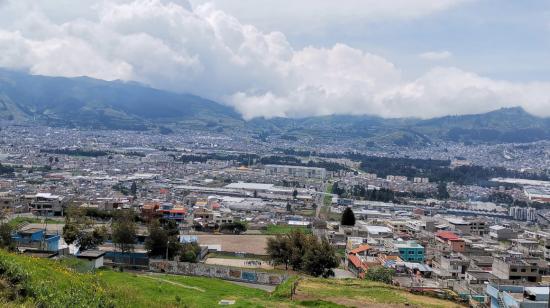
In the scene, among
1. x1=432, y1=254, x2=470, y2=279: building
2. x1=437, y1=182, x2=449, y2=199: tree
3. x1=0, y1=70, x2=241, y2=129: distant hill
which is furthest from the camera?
x1=0, y1=70, x2=241, y2=129: distant hill

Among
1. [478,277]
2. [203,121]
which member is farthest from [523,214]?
[203,121]

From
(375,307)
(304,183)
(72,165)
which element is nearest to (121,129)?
(72,165)

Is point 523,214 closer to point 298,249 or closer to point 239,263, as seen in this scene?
point 239,263

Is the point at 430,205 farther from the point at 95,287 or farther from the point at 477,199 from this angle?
the point at 95,287

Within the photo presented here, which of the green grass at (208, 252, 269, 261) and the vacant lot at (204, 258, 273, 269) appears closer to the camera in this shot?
the vacant lot at (204, 258, 273, 269)

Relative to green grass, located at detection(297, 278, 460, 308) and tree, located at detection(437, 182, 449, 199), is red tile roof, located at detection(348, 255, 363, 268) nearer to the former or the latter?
green grass, located at detection(297, 278, 460, 308)

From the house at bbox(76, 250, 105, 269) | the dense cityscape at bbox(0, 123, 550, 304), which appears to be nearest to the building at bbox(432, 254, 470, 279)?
the dense cityscape at bbox(0, 123, 550, 304)

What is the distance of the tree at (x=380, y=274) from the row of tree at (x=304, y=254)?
1.39 meters

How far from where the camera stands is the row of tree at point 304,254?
68.0 ft

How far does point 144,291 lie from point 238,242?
721 inches

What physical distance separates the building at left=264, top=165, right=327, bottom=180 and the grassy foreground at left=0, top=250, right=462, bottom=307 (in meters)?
55.3

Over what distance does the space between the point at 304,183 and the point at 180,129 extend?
84.8 metres

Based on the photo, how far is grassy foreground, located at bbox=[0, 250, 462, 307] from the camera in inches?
266

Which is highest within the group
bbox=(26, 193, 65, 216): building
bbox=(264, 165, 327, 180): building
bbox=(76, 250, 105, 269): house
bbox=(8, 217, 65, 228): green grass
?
bbox=(264, 165, 327, 180): building
